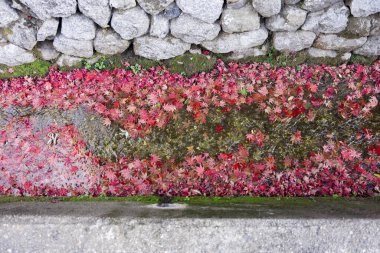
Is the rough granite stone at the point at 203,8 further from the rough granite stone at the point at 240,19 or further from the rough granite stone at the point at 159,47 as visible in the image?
the rough granite stone at the point at 159,47

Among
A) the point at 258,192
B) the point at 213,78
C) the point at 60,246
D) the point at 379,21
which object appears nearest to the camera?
the point at 60,246

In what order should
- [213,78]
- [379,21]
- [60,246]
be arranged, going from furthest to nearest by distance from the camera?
[213,78] → [379,21] → [60,246]

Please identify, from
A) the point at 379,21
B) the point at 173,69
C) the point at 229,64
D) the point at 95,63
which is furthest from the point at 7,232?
the point at 379,21

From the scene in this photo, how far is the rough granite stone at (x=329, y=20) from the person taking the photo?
3602 mm

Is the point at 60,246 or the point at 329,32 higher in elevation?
the point at 329,32

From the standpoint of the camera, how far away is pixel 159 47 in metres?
3.87

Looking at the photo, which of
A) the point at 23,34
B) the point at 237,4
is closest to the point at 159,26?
the point at 237,4

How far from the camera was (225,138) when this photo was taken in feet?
12.3

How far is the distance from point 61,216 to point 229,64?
2432 mm

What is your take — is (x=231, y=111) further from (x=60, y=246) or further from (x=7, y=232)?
(x=7, y=232)

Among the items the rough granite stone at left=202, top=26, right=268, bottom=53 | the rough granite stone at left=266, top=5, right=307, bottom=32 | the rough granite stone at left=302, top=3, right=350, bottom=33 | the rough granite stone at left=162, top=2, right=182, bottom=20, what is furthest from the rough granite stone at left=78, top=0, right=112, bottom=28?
the rough granite stone at left=302, top=3, right=350, bottom=33

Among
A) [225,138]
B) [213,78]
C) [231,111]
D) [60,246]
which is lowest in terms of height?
[60,246]

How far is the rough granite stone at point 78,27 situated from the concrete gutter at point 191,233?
1.87 m

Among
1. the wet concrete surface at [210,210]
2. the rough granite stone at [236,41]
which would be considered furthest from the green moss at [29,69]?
the rough granite stone at [236,41]
